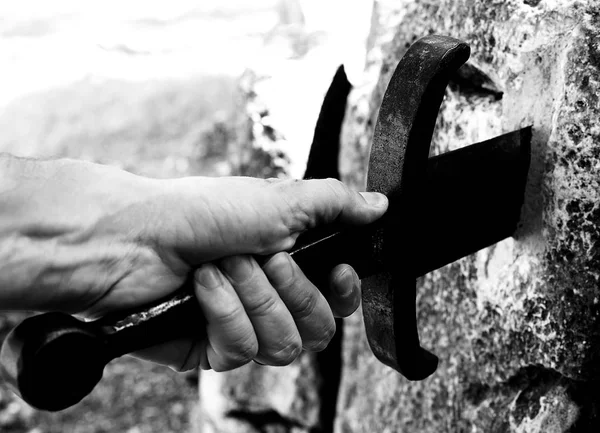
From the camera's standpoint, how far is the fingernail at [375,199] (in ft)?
2.78

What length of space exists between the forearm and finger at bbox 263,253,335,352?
0.57 ft

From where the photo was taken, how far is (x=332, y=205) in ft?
2.71

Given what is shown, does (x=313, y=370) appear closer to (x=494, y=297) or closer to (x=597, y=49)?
(x=494, y=297)

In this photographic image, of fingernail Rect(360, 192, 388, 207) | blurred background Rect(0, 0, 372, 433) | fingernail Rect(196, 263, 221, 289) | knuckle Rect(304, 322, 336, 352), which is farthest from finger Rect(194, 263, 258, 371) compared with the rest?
blurred background Rect(0, 0, 372, 433)

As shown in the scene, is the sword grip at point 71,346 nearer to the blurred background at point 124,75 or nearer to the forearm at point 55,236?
the forearm at point 55,236

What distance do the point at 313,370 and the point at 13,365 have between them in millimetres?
1496

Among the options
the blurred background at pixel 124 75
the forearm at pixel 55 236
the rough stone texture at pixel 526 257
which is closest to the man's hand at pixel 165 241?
the forearm at pixel 55 236

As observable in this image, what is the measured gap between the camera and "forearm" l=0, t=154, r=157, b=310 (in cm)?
74

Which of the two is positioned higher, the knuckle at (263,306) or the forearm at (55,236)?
the forearm at (55,236)

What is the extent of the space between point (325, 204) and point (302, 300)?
0.13 metres

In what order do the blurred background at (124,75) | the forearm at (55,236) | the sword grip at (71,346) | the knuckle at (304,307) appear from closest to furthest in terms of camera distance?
1. the sword grip at (71,346)
2. the forearm at (55,236)
3. the knuckle at (304,307)
4. the blurred background at (124,75)

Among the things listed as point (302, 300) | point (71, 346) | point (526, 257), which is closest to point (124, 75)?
point (526, 257)

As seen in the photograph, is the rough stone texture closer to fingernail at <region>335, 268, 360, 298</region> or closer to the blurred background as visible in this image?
fingernail at <region>335, 268, 360, 298</region>

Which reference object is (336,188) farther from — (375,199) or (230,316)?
(230,316)
